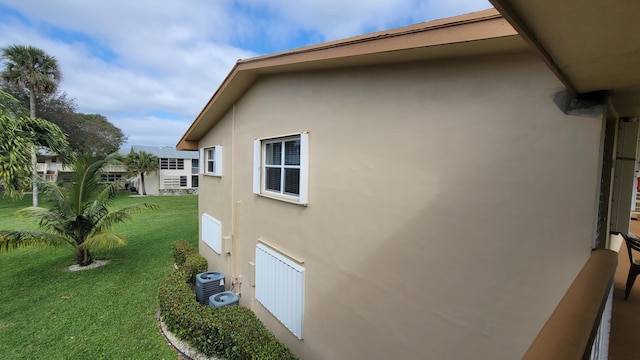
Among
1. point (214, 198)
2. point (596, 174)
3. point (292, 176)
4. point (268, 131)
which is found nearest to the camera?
point (596, 174)

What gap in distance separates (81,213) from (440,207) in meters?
11.5

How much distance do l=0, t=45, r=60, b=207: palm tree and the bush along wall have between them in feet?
72.3

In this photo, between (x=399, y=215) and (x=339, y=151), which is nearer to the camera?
(x=399, y=215)

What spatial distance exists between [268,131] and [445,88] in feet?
12.5

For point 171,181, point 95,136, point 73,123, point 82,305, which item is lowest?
point 82,305

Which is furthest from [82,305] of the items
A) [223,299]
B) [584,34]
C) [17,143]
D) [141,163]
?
[141,163]

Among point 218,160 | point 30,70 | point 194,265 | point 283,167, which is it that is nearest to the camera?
point 283,167

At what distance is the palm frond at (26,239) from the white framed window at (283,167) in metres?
7.39

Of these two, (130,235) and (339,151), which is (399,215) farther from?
(130,235)

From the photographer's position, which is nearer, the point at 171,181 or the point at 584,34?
the point at 584,34

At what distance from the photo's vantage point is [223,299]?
6676 mm

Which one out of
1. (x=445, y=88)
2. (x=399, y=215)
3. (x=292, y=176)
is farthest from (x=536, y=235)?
(x=292, y=176)

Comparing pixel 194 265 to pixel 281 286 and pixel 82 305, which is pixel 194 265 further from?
pixel 281 286

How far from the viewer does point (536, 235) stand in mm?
2209
